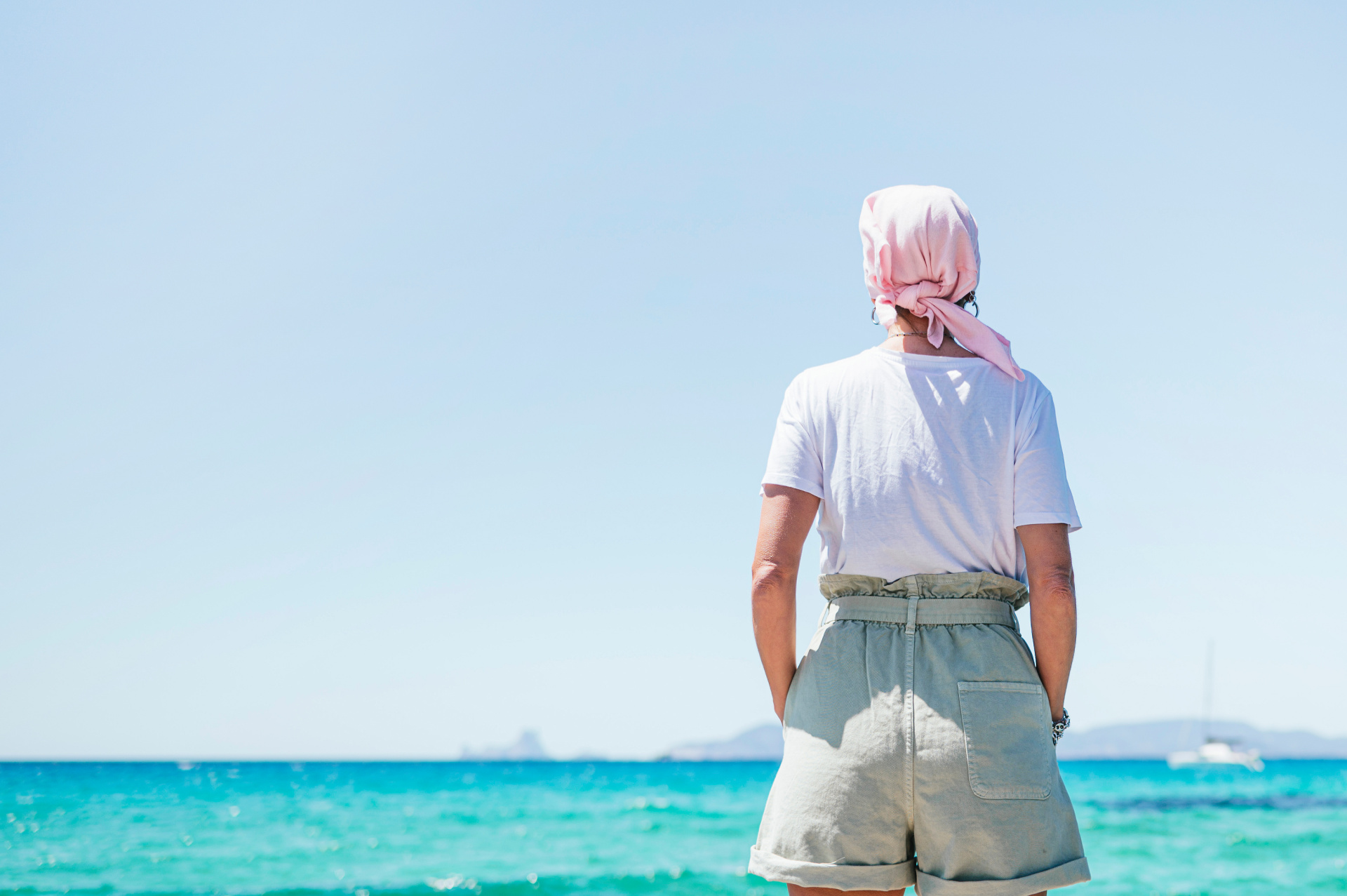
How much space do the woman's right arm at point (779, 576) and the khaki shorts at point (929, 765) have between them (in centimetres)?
9

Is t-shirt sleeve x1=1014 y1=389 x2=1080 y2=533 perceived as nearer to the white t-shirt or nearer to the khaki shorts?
the white t-shirt

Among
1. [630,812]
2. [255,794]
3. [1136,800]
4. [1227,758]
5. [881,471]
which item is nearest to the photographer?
[881,471]

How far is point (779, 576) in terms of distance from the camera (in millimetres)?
1716

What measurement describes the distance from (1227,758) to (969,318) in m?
66.5

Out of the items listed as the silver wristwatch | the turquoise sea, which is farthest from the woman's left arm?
the turquoise sea

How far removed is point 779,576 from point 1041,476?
1.55 ft

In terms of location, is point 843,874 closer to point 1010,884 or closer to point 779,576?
point 1010,884

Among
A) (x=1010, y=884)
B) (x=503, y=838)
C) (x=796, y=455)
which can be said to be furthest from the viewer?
(x=503, y=838)

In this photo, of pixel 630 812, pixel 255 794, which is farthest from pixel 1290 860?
pixel 255 794

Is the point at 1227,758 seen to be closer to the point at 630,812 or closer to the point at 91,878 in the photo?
the point at 630,812

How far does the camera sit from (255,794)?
3020 cm

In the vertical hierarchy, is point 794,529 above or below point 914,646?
above

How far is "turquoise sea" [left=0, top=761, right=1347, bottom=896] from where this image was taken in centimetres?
1265

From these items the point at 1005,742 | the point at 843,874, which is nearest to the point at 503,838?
the point at 843,874
